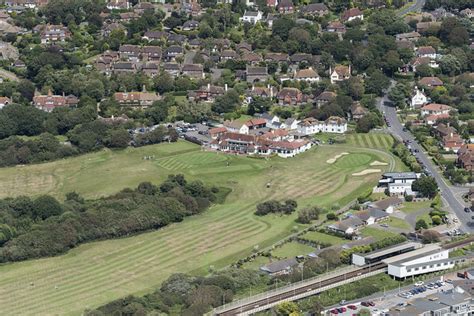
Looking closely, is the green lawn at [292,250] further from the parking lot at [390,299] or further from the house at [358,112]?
the house at [358,112]

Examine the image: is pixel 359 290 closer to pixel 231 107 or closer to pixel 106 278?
pixel 106 278

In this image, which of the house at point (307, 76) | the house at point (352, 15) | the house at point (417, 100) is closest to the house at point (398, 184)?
the house at point (417, 100)

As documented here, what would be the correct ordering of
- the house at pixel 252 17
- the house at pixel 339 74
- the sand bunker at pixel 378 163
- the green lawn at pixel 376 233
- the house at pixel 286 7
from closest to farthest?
1. the green lawn at pixel 376 233
2. the sand bunker at pixel 378 163
3. the house at pixel 339 74
4. the house at pixel 252 17
5. the house at pixel 286 7

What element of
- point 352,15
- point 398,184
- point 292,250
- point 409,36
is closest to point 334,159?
point 398,184

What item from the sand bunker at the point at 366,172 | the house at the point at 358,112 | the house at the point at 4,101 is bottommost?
the sand bunker at the point at 366,172

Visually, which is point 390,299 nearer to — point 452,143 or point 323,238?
point 323,238

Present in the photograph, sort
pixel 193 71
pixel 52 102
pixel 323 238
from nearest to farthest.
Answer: pixel 323 238 < pixel 52 102 < pixel 193 71
